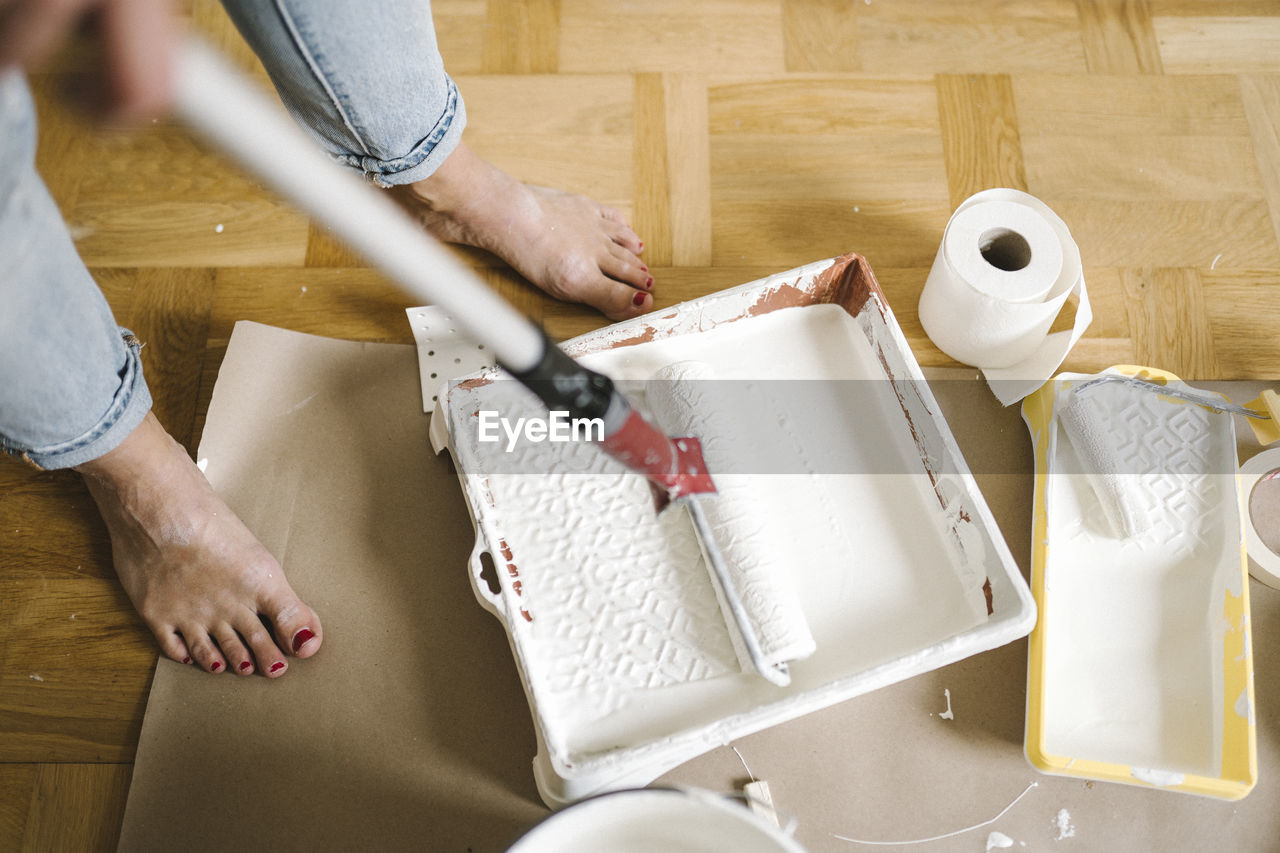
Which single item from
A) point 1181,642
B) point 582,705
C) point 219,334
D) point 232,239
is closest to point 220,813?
point 582,705

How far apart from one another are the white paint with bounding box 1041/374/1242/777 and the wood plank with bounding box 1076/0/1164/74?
0.48 metres

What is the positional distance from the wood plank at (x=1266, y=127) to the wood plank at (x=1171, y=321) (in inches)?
5.3

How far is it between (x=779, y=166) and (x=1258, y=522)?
607 mm

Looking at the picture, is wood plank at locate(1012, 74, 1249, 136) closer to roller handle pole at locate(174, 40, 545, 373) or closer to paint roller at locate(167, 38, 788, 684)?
paint roller at locate(167, 38, 788, 684)

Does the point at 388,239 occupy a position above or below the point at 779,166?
above

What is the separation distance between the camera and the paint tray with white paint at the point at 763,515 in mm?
696

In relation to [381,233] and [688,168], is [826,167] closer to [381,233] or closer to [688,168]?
[688,168]

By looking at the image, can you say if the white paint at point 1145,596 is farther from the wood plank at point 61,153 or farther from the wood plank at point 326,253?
the wood plank at point 61,153

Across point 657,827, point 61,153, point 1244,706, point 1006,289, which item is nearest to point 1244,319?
point 1006,289

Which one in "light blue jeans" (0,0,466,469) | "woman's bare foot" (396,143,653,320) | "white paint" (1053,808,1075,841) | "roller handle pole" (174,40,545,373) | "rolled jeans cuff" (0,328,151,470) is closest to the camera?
"roller handle pole" (174,40,545,373)

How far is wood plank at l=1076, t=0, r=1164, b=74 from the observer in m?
1.08

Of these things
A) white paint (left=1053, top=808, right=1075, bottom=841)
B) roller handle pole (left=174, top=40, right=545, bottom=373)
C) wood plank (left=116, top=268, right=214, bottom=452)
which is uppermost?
roller handle pole (left=174, top=40, right=545, bottom=373)

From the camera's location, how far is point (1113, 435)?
0.82 m

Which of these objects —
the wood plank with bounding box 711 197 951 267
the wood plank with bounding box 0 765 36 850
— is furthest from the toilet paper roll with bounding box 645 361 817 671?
the wood plank with bounding box 0 765 36 850
